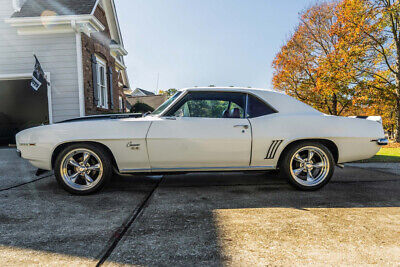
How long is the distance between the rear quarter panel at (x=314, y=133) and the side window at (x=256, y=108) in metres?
0.07

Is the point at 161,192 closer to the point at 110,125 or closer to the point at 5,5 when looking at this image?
the point at 110,125

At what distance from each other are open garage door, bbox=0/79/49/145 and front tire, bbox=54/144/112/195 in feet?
→ 28.5

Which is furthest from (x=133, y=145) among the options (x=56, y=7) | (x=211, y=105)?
(x=56, y=7)

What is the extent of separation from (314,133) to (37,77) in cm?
825

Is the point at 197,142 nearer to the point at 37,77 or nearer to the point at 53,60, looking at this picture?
the point at 37,77

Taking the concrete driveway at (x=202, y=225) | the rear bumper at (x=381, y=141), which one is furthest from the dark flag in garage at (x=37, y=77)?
the rear bumper at (x=381, y=141)

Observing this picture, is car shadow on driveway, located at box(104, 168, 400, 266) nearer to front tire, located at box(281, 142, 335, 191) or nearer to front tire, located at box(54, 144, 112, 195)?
front tire, located at box(281, 142, 335, 191)

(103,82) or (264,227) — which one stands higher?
(103,82)

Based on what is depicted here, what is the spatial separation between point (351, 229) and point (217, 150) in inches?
66.2

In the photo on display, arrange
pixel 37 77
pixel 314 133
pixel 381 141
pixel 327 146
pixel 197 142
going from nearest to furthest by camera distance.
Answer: pixel 197 142 → pixel 314 133 → pixel 381 141 → pixel 327 146 → pixel 37 77

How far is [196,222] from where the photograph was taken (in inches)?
96.7

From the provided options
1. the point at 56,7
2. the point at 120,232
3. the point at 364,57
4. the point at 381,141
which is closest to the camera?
the point at 120,232

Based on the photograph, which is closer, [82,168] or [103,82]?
[82,168]

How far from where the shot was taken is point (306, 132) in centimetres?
349
